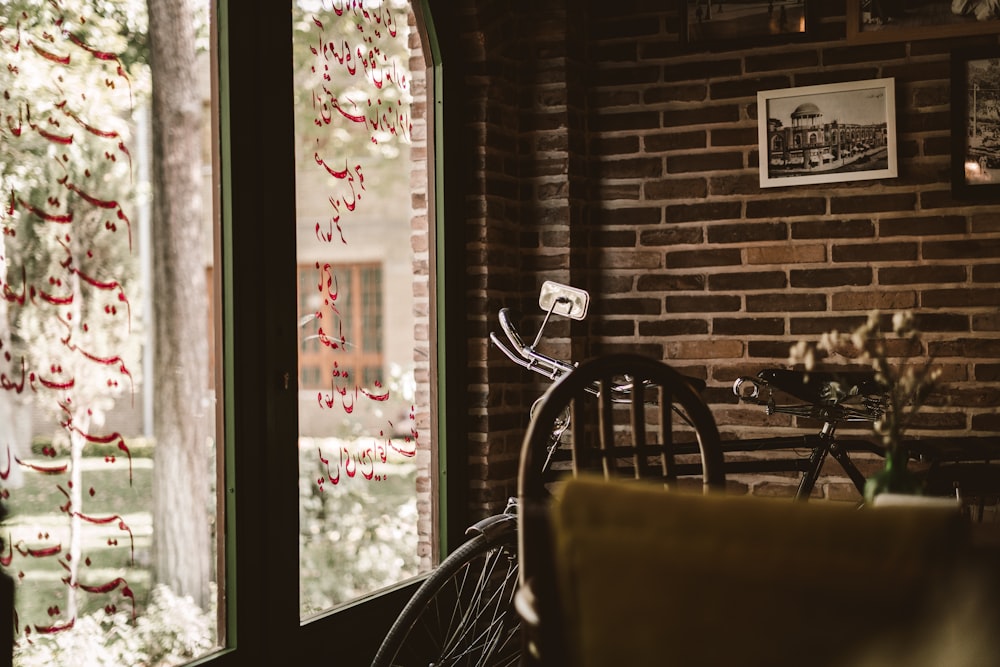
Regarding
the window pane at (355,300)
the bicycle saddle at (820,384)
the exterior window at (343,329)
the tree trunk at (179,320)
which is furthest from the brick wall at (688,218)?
the tree trunk at (179,320)

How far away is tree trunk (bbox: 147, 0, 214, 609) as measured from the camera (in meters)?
2.17

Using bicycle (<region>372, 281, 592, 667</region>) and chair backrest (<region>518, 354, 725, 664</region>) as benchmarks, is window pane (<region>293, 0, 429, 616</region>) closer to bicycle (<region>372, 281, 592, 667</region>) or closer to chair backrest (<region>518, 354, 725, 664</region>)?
bicycle (<region>372, 281, 592, 667</region>)

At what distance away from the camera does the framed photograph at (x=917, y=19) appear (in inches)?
120

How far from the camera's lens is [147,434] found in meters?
2.14

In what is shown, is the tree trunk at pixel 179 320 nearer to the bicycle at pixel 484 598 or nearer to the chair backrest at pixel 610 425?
the bicycle at pixel 484 598

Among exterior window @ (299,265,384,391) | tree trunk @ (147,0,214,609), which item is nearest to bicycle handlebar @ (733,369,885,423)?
exterior window @ (299,265,384,391)

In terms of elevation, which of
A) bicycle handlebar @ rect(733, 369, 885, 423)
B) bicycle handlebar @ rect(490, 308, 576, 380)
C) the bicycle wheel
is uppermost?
bicycle handlebar @ rect(490, 308, 576, 380)

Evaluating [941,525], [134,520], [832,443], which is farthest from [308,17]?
[941,525]

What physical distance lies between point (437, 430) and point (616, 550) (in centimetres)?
225

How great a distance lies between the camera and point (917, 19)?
309cm

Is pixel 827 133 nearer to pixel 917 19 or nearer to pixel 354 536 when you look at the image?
pixel 917 19

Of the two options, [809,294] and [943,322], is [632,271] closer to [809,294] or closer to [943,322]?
[809,294]

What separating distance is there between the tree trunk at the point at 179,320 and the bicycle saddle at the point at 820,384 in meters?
1.35

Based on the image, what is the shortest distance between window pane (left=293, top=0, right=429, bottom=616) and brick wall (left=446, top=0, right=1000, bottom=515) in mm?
236
